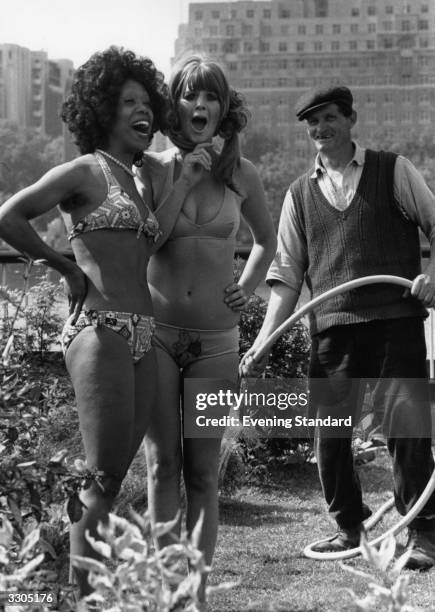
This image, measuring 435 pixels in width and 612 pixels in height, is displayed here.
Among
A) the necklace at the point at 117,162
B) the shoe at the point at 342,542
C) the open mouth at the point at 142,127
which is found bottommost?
the shoe at the point at 342,542

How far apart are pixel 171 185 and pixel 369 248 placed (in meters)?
1.28

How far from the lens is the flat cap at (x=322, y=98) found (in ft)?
14.6

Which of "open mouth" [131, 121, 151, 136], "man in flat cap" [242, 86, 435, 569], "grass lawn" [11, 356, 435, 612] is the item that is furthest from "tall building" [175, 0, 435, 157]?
"open mouth" [131, 121, 151, 136]

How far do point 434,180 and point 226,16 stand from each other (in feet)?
196

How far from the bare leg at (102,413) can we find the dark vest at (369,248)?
5.37 feet

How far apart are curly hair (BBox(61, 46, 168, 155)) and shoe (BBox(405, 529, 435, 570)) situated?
2134 mm

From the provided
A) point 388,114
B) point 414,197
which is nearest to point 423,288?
point 414,197

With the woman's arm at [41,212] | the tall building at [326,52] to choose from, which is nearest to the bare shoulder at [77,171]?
the woman's arm at [41,212]

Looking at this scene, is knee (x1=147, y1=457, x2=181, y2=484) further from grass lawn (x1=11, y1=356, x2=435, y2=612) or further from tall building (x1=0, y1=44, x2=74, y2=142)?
tall building (x1=0, y1=44, x2=74, y2=142)

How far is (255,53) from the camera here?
131500 millimetres

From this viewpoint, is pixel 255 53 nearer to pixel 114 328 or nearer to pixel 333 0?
pixel 333 0

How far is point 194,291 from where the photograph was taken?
3.45m

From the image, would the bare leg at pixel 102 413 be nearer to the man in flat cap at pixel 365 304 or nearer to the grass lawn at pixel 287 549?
the grass lawn at pixel 287 549

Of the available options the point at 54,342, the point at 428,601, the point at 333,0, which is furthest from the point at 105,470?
the point at 333,0
